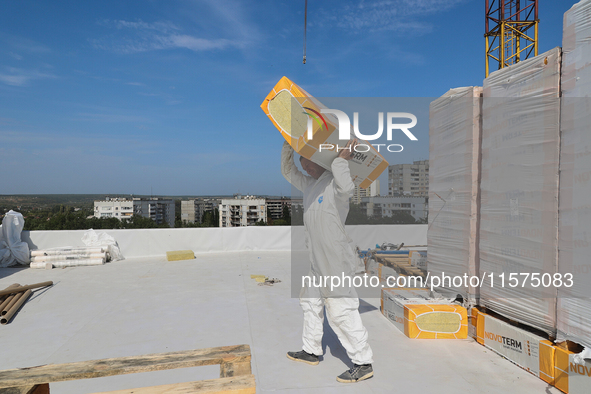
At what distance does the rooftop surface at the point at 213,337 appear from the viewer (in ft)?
9.84

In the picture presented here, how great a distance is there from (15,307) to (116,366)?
4352 millimetres

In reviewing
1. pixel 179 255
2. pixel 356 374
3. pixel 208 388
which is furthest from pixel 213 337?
pixel 179 255

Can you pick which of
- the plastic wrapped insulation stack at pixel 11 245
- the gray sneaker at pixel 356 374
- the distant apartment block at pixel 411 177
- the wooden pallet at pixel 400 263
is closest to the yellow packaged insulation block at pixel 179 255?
the plastic wrapped insulation stack at pixel 11 245

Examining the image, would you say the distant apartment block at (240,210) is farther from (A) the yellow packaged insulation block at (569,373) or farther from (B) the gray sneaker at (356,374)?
(A) the yellow packaged insulation block at (569,373)

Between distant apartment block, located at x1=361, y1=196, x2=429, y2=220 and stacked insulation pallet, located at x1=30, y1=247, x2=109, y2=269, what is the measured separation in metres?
6.62

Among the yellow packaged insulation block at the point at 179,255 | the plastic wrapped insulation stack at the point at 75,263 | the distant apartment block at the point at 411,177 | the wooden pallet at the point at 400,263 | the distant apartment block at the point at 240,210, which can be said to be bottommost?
the distant apartment block at the point at 240,210

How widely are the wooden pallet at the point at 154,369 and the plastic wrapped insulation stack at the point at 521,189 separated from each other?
246 centimetres

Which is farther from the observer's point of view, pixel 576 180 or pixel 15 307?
pixel 15 307

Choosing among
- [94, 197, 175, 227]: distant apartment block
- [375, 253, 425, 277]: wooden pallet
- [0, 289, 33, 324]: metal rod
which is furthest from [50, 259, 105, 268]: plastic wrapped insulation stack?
[94, 197, 175, 227]: distant apartment block

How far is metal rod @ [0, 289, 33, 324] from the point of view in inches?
185

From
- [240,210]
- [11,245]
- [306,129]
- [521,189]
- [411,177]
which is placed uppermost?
[306,129]

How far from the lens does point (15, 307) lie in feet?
16.7

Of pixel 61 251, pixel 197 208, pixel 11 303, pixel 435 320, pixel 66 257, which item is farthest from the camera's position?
pixel 197 208

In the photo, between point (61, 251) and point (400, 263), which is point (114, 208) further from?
point (400, 263)
